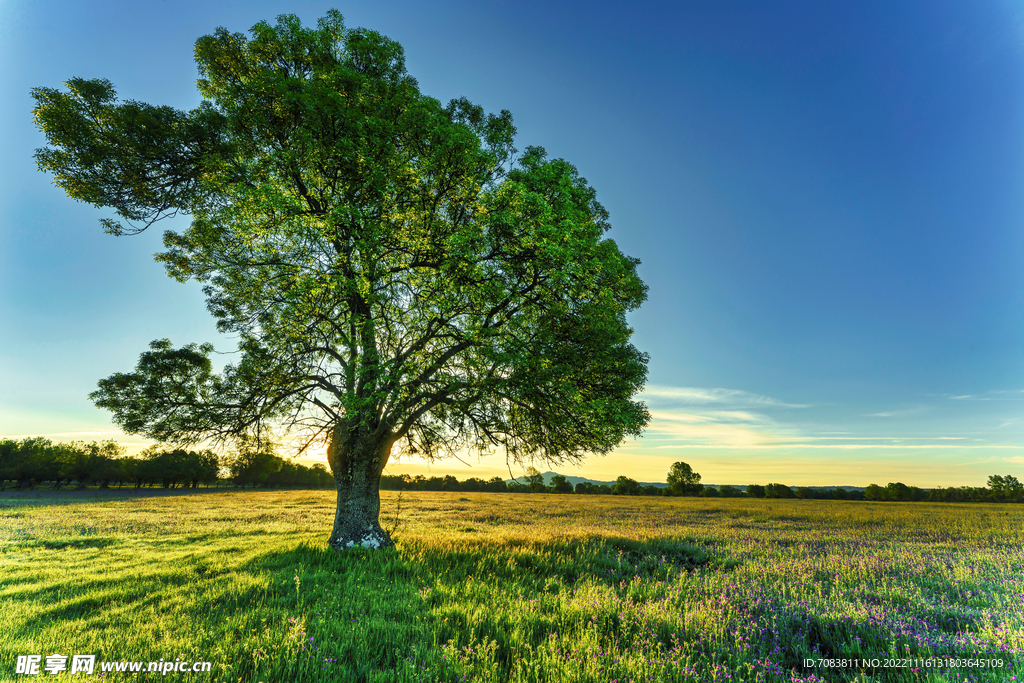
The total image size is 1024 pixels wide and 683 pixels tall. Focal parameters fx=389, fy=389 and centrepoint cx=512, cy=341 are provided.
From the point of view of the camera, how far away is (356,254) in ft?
35.4

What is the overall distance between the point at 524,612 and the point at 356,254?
9.33m

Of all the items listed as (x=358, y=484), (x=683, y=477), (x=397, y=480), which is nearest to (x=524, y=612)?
(x=358, y=484)

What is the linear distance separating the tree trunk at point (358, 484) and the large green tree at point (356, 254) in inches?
2.4

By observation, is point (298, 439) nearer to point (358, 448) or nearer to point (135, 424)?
point (358, 448)

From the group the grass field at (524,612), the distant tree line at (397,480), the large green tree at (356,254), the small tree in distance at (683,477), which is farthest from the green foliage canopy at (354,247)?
the small tree in distance at (683,477)

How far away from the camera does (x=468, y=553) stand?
10.6 m

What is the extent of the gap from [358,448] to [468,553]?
491cm

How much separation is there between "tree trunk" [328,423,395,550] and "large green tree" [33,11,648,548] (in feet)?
0.20

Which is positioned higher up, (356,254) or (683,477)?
(356,254)

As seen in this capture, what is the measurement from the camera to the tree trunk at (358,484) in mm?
11984

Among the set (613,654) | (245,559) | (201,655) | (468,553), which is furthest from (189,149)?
(613,654)

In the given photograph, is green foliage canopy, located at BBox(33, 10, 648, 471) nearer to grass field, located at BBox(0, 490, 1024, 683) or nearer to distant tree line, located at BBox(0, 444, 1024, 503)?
grass field, located at BBox(0, 490, 1024, 683)

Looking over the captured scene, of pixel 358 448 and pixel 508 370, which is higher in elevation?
pixel 508 370

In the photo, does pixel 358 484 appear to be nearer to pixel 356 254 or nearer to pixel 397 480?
pixel 356 254
